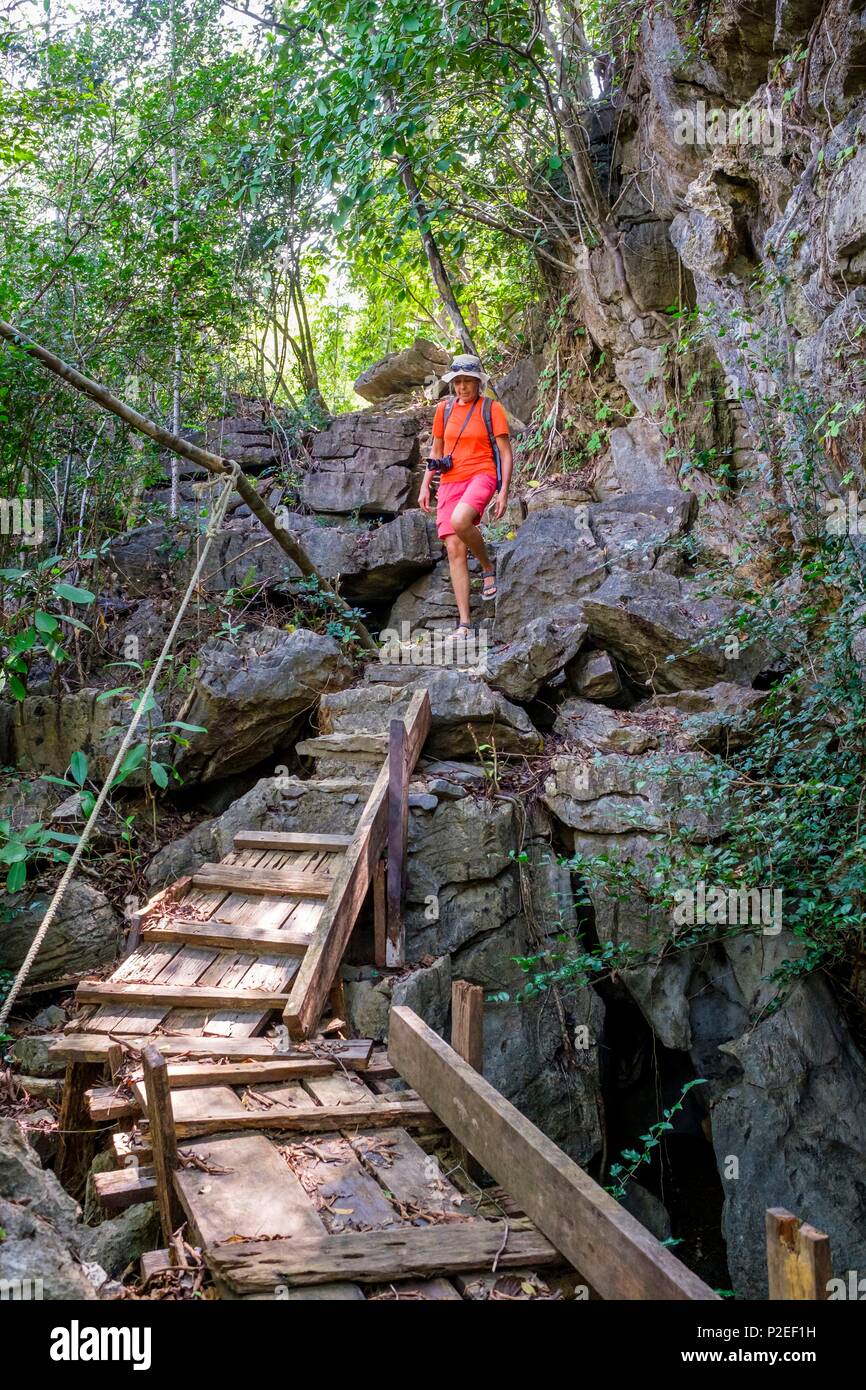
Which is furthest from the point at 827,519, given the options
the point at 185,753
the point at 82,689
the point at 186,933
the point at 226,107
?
the point at 226,107

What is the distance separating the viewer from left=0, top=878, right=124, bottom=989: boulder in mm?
6746

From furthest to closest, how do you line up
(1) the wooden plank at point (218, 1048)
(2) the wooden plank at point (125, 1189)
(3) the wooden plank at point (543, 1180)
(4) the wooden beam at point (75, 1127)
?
(4) the wooden beam at point (75, 1127) < (1) the wooden plank at point (218, 1048) < (2) the wooden plank at point (125, 1189) < (3) the wooden plank at point (543, 1180)

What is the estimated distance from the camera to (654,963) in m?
6.22

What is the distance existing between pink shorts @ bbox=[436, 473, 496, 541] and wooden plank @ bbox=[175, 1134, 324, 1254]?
5.36 metres

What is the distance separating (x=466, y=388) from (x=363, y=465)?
3663 millimetres

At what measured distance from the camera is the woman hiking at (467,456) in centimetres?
773

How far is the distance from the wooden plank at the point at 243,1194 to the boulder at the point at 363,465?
327 inches

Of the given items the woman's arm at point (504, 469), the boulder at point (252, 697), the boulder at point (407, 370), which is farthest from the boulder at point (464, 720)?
the boulder at point (407, 370)

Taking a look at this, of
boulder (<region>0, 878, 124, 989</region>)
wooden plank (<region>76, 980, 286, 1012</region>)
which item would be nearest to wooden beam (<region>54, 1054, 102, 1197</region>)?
wooden plank (<region>76, 980, 286, 1012</region>)

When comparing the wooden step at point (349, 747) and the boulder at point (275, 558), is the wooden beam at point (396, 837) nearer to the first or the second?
the wooden step at point (349, 747)

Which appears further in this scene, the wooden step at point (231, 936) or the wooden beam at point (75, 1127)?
the wooden step at point (231, 936)

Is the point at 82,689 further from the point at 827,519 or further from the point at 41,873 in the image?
the point at 827,519

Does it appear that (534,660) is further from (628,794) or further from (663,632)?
(628,794)

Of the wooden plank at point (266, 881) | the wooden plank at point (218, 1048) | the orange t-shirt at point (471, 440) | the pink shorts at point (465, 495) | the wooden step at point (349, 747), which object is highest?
the orange t-shirt at point (471, 440)
